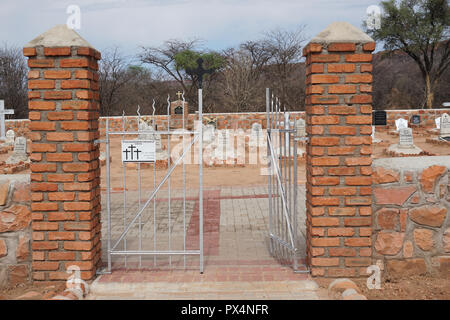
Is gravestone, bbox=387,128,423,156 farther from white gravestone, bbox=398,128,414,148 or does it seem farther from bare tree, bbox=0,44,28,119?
bare tree, bbox=0,44,28,119

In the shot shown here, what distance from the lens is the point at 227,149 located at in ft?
43.3

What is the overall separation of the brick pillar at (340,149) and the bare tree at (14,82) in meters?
29.2

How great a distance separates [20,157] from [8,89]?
19422 millimetres

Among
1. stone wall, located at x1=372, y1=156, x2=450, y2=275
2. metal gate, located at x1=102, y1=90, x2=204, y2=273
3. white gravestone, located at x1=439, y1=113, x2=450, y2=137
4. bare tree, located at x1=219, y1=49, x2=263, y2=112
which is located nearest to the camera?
stone wall, located at x1=372, y1=156, x2=450, y2=275

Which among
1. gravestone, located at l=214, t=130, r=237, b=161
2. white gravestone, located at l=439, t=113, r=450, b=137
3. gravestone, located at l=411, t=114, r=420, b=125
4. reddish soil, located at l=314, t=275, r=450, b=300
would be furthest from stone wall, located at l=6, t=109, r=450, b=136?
reddish soil, located at l=314, t=275, r=450, b=300

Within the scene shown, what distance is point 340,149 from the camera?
3646 millimetres

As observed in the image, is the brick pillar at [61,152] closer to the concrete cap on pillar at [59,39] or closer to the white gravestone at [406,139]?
the concrete cap on pillar at [59,39]

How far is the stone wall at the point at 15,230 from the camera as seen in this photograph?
3.78 m

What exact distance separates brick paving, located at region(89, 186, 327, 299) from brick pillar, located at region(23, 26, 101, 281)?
416 millimetres

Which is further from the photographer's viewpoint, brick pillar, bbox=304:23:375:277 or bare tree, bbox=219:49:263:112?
bare tree, bbox=219:49:263:112

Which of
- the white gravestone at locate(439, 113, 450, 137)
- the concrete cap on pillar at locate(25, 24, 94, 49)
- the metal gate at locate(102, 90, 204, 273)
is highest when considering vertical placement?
Answer: the concrete cap on pillar at locate(25, 24, 94, 49)

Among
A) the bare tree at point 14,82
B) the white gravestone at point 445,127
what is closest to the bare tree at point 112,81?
the bare tree at point 14,82

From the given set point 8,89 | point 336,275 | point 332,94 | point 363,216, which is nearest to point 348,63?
point 332,94

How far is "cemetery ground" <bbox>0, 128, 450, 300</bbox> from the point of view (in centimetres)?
352
